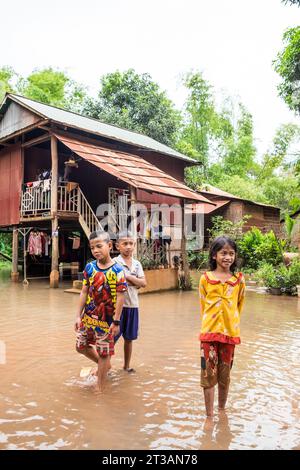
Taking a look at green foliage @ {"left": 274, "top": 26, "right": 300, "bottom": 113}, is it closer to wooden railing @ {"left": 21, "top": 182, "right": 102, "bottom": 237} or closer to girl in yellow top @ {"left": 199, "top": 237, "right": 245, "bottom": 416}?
wooden railing @ {"left": 21, "top": 182, "right": 102, "bottom": 237}

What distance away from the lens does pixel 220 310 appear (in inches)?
115

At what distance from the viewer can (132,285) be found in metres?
3.98

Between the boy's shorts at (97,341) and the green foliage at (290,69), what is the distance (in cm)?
1504

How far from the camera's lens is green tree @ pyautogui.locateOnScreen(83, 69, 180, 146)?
23.3 metres

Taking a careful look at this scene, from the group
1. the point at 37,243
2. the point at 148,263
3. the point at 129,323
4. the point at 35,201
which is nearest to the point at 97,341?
the point at 129,323

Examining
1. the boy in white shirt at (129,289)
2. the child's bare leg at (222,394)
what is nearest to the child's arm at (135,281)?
the boy in white shirt at (129,289)

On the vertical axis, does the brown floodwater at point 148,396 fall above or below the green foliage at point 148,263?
below

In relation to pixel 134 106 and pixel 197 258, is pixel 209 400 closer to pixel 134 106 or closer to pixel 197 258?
pixel 197 258

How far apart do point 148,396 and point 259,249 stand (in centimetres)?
1346

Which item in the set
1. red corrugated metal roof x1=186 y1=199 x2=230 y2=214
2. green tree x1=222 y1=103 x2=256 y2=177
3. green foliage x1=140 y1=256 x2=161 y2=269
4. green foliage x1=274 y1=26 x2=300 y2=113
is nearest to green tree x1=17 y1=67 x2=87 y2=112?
green tree x1=222 y1=103 x2=256 y2=177

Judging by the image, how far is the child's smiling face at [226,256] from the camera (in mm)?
2979

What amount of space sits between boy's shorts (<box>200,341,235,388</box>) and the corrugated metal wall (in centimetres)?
1188

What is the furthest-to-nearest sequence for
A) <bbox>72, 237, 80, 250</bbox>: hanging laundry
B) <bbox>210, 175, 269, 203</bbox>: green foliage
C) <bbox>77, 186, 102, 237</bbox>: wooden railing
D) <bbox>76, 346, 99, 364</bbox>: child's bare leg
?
<bbox>210, 175, 269, 203</bbox>: green foliage, <bbox>72, 237, 80, 250</bbox>: hanging laundry, <bbox>77, 186, 102, 237</bbox>: wooden railing, <bbox>76, 346, 99, 364</bbox>: child's bare leg

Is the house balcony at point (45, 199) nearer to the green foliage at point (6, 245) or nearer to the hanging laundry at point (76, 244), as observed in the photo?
the hanging laundry at point (76, 244)
